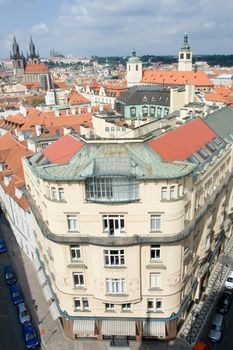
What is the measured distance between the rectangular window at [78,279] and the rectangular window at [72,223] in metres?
5.79

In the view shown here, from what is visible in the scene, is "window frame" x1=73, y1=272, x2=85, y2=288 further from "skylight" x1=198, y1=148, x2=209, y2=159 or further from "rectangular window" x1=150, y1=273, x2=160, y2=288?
"skylight" x1=198, y1=148, x2=209, y2=159

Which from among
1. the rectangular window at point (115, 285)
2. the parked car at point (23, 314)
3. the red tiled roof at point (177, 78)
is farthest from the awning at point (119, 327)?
the red tiled roof at point (177, 78)

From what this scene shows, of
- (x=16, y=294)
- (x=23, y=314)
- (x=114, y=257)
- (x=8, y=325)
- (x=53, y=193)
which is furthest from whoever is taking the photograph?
(x=16, y=294)

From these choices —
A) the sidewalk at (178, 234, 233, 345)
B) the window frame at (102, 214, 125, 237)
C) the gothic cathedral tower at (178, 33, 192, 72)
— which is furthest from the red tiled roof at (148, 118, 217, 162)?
the gothic cathedral tower at (178, 33, 192, 72)

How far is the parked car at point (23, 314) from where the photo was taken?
45.4 m

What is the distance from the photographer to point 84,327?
131 ft

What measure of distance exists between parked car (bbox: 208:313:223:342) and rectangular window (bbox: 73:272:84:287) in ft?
59.0

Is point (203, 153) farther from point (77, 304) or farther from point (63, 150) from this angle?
point (77, 304)

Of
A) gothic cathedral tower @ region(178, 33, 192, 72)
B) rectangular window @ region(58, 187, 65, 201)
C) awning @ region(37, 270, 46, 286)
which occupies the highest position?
gothic cathedral tower @ region(178, 33, 192, 72)

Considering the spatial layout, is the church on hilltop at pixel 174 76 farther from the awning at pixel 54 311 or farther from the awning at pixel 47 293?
the awning at pixel 54 311

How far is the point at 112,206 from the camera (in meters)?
33.0

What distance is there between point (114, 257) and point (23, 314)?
1992 cm

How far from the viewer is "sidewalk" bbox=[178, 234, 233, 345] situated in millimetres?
42312

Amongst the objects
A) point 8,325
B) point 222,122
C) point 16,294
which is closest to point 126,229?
point 8,325
